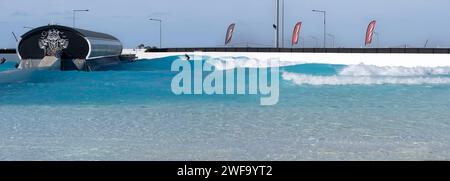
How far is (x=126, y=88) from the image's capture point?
64.1 m

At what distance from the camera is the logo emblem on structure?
68688 millimetres

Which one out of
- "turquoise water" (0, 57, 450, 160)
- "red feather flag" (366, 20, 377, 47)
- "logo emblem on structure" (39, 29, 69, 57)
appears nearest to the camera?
"turquoise water" (0, 57, 450, 160)

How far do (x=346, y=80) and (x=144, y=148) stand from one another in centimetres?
6029

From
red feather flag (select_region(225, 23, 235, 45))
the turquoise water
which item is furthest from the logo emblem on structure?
red feather flag (select_region(225, 23, 235, 45))

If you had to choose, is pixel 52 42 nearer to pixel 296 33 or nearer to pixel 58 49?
pixel 58 49

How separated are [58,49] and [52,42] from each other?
129 centimetres

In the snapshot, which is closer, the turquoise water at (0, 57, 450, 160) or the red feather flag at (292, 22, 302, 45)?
the turquoise water at (0, 57, 450, 160)

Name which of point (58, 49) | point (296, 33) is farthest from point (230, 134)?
point (296, 33)

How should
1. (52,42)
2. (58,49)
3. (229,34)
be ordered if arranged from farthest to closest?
(229,34) → (52,42) → (58,49)

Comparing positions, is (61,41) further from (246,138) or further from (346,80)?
(246,138)

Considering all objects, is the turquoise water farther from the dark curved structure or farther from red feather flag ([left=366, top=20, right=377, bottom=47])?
red feather flag ([left=366, top=20, right=377, bottom=47])

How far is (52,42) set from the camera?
68.9m

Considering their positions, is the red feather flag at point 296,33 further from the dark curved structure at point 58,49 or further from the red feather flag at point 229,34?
the dark curved structure at point 58,49
